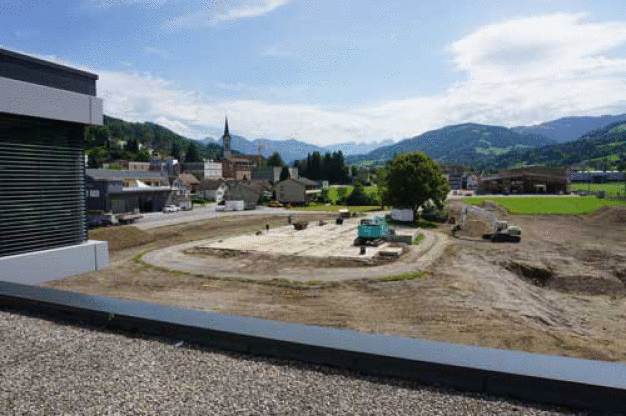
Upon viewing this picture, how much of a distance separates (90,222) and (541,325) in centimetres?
4857

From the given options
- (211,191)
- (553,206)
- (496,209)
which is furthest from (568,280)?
(211,191)

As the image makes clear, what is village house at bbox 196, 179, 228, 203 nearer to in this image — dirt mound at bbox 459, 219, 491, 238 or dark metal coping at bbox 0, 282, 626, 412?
dirt mound at bbox 459, 219, 491, 238

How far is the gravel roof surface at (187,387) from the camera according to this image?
5.88 meters

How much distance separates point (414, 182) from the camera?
2024 inches

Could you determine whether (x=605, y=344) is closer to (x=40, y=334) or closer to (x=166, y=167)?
(x=40, y=334)

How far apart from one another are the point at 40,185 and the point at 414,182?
41.9 m

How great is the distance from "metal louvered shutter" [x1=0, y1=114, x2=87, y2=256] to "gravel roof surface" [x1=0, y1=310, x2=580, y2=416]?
9084 mm

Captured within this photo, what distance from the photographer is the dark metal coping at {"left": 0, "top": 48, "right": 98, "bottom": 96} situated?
1470 centimetres

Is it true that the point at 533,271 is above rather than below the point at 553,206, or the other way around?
below

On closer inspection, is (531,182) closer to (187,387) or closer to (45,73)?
(45,73)

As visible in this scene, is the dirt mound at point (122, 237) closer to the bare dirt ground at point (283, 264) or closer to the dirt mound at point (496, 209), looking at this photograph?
the bare dirt ground at point (283, 264)

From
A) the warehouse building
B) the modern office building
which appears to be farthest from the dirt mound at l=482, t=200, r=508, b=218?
the modern office building

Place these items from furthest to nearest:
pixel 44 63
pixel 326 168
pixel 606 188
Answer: pixel 326 168 < pixel 606 188 < pixel 44 63

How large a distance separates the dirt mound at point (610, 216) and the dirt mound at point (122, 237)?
54412mm
